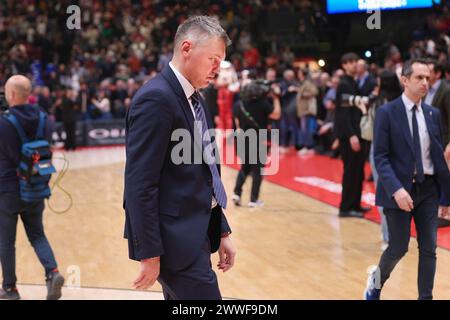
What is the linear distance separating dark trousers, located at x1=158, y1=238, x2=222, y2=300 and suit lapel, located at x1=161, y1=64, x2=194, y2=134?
53 centimetres

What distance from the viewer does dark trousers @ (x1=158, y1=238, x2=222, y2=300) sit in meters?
2.99

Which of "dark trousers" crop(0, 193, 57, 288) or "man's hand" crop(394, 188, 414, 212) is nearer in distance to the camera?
"man's hand" crop(394, 188, 414, 212)

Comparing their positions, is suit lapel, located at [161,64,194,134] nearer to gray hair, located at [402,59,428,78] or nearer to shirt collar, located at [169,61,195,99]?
shirt collar, located at [169,61,195,99]

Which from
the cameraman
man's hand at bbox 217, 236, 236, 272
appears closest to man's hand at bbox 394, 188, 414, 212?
man's hand at bbox 217, 236, 236, 272

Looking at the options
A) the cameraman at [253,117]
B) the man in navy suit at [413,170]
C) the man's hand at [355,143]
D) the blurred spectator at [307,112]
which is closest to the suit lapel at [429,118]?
the man in navy suit at [413,170]

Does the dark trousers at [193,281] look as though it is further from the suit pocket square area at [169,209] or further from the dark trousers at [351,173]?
the dark trousers at [351,173]

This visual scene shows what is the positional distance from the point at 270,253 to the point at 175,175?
12.7ft

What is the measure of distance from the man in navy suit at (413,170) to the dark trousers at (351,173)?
341 cm

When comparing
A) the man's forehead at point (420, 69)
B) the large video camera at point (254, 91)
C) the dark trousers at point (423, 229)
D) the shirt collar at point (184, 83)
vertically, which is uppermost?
the man's forehead at point (420, 69)

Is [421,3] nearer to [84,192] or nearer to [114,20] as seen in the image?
[84,192]

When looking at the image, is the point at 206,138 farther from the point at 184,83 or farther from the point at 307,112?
the point at 307,112

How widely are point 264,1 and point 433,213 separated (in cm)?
1793

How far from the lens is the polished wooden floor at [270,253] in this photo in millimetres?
5559
